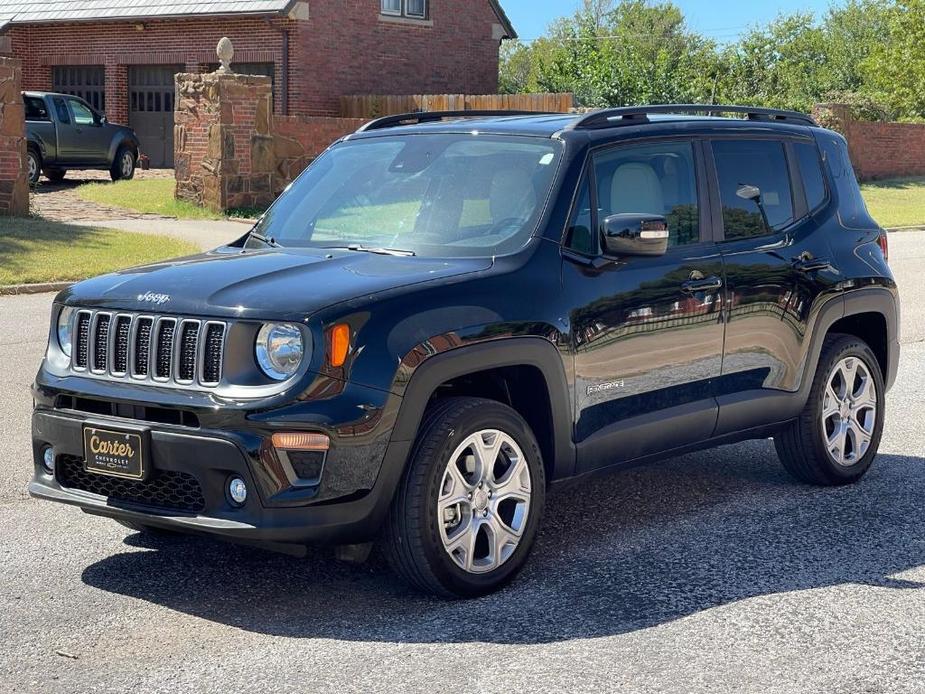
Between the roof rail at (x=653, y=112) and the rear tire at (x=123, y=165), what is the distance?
24344 millimetres

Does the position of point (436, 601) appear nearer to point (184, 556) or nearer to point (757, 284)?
point (184, 556)

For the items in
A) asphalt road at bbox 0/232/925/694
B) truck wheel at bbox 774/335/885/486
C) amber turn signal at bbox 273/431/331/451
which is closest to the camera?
asphalt road at bbox 0/232/925/694

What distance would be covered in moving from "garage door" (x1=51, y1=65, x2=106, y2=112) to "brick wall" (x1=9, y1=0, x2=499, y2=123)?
27cm

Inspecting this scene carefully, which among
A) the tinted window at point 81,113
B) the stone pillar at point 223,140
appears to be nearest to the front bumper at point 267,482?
the stone pillar at point 223,140

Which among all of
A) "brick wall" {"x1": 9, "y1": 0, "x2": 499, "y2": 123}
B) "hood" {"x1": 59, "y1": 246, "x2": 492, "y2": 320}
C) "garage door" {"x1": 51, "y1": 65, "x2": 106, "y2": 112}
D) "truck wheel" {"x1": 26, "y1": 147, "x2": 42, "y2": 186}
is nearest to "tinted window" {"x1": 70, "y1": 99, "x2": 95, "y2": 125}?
"truck wheel" {"x1": 26, "y1": 147, "x2": 42, "y2": 186}

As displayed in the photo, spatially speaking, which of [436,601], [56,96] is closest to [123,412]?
[436,601]

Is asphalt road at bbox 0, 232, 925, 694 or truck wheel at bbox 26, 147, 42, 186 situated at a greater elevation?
truck wheel at bbox 26, 147, 42, 186

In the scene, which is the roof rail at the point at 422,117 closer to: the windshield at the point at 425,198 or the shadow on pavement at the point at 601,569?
the windshield at the point at 425,198

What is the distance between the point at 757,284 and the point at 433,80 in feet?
99.5

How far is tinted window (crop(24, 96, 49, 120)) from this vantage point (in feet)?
94.0

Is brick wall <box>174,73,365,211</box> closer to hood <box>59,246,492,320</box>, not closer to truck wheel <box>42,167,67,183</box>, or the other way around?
truck wheel <box>42,167,67,183</box>

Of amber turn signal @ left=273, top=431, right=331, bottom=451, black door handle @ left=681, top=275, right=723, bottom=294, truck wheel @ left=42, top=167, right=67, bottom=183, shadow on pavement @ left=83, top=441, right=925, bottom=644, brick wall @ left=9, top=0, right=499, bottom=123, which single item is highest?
brick wall @ left=9, top=0, right=499, bottom=123

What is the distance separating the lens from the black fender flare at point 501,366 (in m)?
5.16

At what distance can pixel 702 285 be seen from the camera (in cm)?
638
